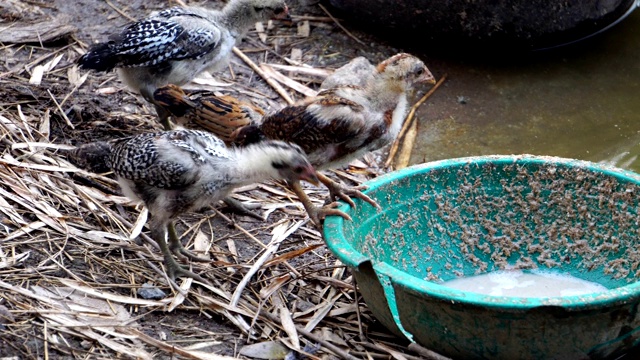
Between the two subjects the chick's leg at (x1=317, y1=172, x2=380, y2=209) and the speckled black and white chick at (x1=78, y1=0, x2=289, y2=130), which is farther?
the speckled black and white chick at (x1=78, y1=0, x2=289, y2=130)

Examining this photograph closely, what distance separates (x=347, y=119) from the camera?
516 cm

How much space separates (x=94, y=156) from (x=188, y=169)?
2.72 ft

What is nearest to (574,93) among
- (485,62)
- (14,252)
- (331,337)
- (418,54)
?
(485,62)

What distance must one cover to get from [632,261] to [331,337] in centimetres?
161

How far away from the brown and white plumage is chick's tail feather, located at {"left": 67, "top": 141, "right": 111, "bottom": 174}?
2.68ft

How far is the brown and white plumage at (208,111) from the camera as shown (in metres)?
5.94

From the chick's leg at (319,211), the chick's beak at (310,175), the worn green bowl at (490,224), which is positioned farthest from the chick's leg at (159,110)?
the worn green bowl at (490,224)

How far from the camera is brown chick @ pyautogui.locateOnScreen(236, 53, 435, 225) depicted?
5191 millimetres

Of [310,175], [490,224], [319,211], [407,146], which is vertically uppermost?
[310,175]

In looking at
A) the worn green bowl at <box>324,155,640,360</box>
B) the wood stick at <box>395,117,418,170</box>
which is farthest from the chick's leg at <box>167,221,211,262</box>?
the wood stick at <box>395,117,418,170</box>

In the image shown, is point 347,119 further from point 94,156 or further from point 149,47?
point 149,47

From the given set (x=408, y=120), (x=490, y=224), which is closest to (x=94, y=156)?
(x=490, y=224)

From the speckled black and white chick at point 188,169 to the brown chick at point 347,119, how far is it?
350mm

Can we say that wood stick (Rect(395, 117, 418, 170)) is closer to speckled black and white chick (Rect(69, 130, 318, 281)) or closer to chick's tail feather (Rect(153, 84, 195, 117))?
chick's tail feather (Rect(153, 84, 195, 117))
